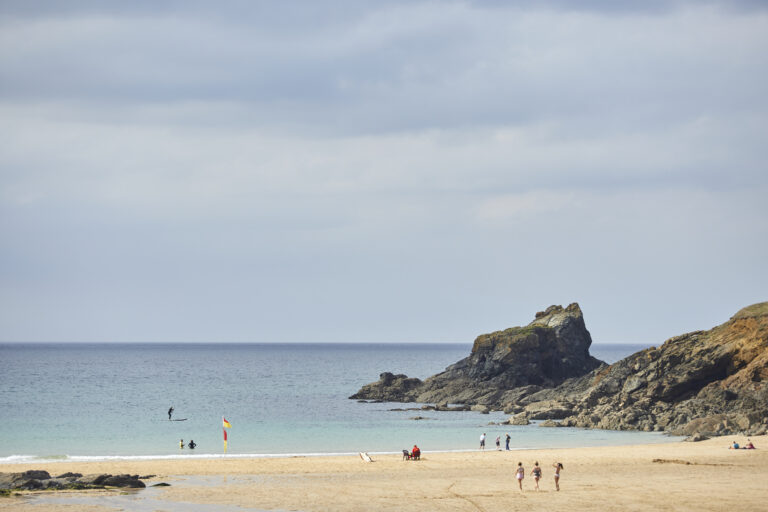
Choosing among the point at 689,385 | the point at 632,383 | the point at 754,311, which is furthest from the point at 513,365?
the point at 754,311

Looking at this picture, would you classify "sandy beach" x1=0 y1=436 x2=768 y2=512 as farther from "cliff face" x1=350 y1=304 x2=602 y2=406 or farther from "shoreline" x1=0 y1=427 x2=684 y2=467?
"cliff face" x1=350 y1=304 x2=602 y2=406

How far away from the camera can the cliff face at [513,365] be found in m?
91.0

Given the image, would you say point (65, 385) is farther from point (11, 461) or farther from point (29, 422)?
point (11, 461)

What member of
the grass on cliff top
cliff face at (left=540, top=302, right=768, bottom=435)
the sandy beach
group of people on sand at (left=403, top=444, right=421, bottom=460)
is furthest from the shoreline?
the grass on cliff top

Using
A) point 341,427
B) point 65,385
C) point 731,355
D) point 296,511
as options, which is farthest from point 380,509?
point 65,385

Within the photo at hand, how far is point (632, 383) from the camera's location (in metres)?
70.7

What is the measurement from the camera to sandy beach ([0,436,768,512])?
3300 cm

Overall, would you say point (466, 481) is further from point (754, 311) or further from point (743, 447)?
point (754, 311)

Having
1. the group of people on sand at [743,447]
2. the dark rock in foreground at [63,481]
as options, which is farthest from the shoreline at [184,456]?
the dark rock in foreground at [63,481]

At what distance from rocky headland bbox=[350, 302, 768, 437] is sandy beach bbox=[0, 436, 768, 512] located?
10.8 meters

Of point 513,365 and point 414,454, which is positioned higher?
point 513,365

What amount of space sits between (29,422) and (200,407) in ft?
75.3

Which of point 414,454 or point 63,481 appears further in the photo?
point 414,454

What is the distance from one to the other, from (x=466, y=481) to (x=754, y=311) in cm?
4480
